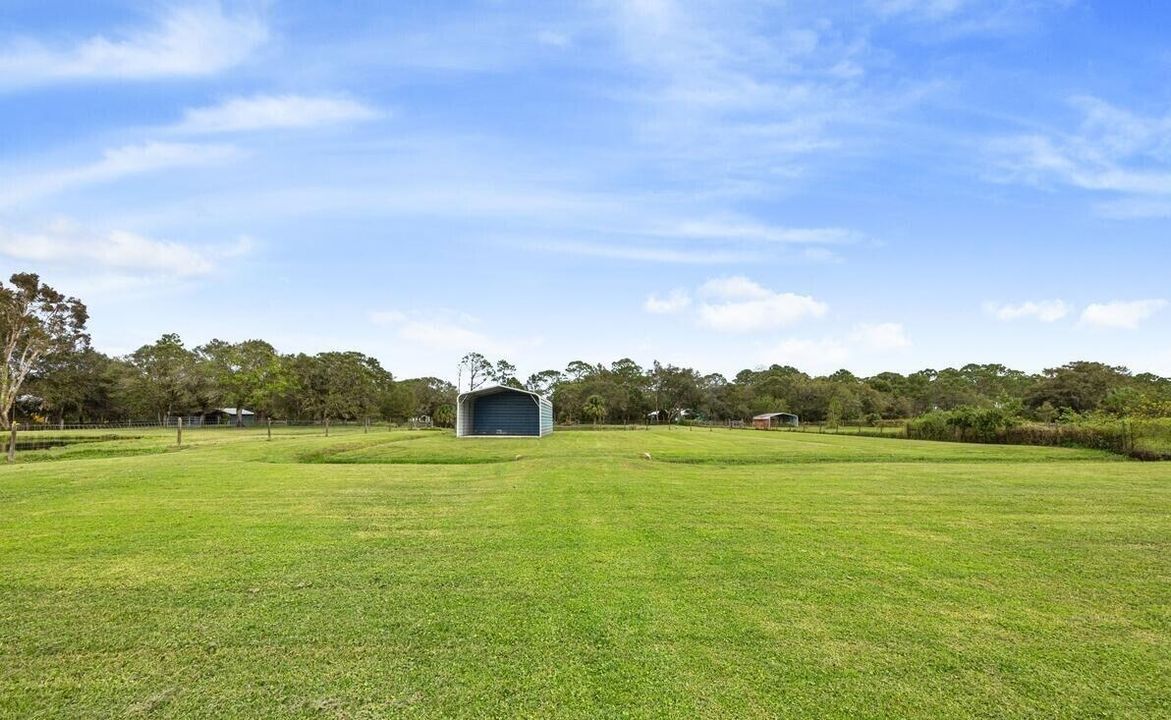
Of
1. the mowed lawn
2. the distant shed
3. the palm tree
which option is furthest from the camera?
the distant shed

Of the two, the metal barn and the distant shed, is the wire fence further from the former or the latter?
the distant shed

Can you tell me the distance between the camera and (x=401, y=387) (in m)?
71.9

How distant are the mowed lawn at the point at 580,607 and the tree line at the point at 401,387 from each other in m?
25.5

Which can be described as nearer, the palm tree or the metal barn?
the metal barn

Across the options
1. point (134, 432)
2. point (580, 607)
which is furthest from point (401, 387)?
point (580, 607)

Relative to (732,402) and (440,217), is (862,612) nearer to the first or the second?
(440,217)

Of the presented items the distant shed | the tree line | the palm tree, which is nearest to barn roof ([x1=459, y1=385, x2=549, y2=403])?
the tree line

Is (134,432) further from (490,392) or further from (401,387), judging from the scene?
(401,387)

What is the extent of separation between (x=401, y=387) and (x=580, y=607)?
72.1 m

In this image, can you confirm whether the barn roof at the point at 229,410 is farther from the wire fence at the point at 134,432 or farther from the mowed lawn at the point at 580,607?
the mowed lawn at the point at 580,607

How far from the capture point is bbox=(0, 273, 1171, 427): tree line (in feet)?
139

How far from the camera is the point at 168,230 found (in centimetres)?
2138

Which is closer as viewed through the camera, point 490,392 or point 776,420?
point 490,392

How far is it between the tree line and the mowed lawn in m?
25.5
